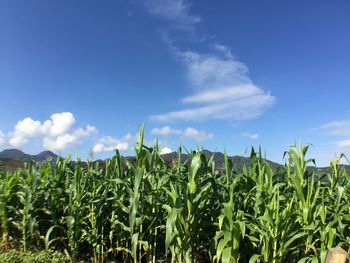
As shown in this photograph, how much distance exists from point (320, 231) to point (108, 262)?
291 centimetres

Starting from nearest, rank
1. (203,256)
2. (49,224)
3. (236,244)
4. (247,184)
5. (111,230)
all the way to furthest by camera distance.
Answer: (236,244) → (247,184) → (203,256) → (111,230) → (49,224)

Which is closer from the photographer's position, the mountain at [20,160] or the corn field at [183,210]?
the corn field at [183,210]

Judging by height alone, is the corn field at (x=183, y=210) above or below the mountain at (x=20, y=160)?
below

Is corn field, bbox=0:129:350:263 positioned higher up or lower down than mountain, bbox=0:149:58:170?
lower down

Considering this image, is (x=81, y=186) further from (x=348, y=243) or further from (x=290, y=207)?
(x=348, y=243)

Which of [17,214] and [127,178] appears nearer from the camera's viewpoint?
[127,178]

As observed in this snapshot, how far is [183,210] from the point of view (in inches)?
166

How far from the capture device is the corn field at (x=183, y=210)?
4.04 meters

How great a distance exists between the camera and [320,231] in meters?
4.04

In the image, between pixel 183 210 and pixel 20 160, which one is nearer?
pixel 183 210

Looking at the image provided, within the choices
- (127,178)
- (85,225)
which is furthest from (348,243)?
(85,225)

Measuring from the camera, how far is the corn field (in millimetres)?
4043

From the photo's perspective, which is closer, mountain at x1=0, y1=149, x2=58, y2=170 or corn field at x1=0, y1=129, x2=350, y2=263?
corn field at x1=0, y1=129, x2=350, y2=263

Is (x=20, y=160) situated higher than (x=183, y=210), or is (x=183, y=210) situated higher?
(x=20, y=160)
